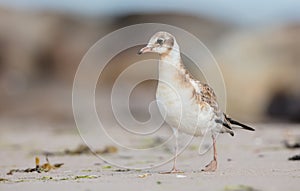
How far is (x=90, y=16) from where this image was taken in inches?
1729

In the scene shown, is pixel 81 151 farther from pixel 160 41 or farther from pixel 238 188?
pixel 238 188

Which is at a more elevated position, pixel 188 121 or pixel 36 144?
pixel 36 144

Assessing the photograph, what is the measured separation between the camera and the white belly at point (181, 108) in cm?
622

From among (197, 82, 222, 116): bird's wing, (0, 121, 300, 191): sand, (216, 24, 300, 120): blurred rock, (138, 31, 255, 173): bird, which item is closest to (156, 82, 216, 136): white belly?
(138, 31, 255, 173): bird

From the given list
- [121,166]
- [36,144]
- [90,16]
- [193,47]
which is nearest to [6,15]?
[90,16]

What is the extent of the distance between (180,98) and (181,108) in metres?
0.09

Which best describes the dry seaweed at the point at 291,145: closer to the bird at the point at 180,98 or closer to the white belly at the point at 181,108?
the bird at the point at 180,98

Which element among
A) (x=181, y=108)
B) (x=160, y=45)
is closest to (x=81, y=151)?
(x=160, y=45)

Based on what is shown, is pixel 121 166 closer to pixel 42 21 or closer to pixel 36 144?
pixel 36 144

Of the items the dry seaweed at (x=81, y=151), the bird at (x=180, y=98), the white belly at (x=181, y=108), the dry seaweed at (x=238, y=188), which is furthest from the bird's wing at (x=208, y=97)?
the dry seaweed at (x=81, y=151)

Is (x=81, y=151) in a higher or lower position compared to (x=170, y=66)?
lower

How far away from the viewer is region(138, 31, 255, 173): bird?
624 centimetres

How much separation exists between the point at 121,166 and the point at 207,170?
4.23 ft

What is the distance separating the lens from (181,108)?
20.4 ft
